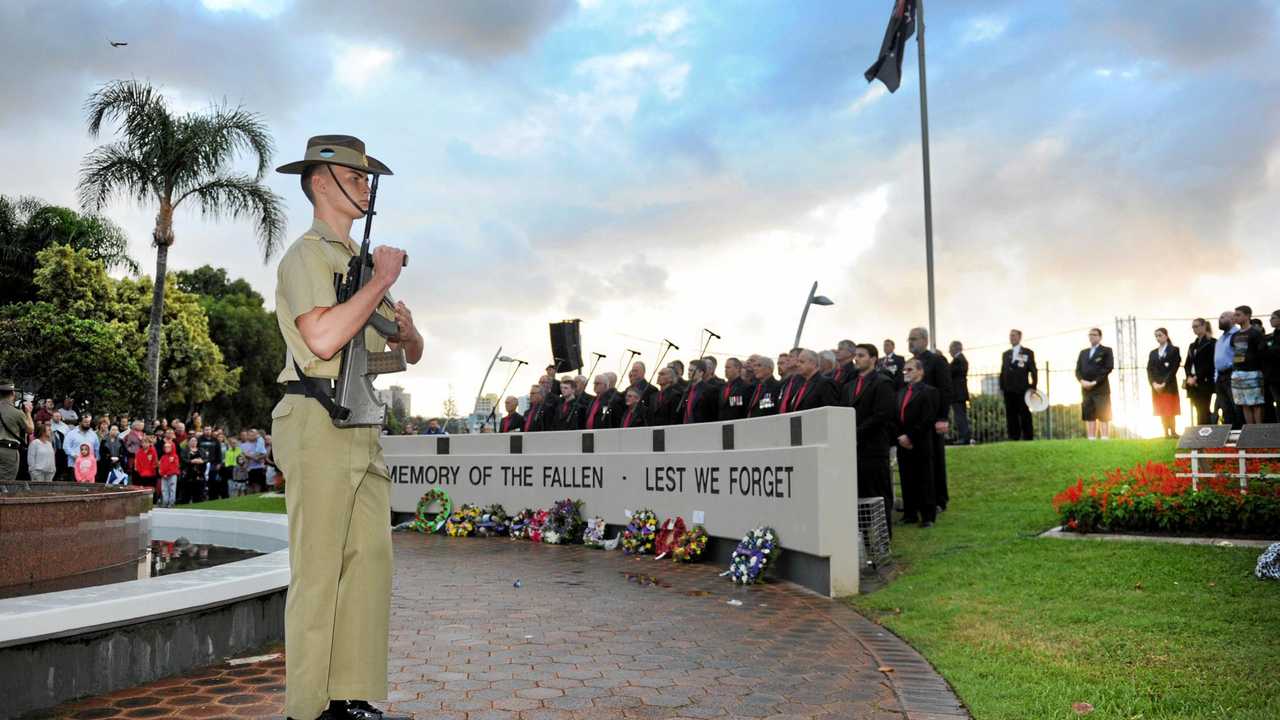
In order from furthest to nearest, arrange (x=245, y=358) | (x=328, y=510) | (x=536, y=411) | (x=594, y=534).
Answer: (x=245, y=358) → (x=536, y=411) → (x=594, y=534) → (x=328, y=510)

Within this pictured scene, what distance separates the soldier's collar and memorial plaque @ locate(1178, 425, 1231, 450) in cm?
1075

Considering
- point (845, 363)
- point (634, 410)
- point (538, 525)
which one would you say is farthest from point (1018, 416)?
point (538, 525)

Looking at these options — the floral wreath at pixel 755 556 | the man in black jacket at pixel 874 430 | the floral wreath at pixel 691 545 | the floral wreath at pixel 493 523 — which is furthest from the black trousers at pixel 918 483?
the floral wreath at pixel 493 523

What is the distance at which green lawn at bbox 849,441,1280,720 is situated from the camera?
194 inches

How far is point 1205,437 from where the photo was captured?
11.5 m

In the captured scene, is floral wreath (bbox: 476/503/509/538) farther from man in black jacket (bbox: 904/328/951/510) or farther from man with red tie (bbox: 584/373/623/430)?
man in black jacket (bbox: 904/328/951/510)

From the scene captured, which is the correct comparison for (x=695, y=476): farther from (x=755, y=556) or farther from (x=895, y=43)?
(x=895, y=43)

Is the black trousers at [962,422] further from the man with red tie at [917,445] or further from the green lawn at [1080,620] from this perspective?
the green lawn at [1080,620]

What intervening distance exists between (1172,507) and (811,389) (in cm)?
366

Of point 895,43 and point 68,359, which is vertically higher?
point 895,43

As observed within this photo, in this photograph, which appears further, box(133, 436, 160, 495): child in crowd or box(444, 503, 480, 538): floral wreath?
box(133, 436, 160, 495): child in crowd

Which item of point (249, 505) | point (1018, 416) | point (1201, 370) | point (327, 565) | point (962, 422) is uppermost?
point (1201, 370)

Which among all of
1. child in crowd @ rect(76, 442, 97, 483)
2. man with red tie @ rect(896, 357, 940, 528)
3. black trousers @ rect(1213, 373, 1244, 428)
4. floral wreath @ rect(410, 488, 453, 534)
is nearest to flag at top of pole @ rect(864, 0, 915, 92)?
black trousers @ rect(1213, 373, 1244, 428)

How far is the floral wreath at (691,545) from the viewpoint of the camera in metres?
10.5
